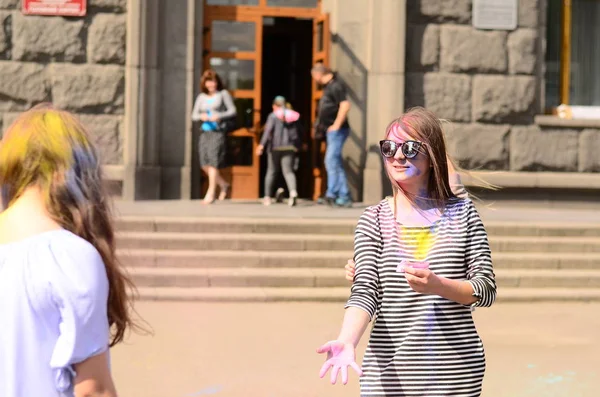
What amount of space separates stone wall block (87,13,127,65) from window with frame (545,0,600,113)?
229 inches

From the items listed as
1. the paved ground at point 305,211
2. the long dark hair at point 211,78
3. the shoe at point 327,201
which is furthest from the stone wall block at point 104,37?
the shoe at point 327,201

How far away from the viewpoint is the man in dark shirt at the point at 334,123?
44.7ft

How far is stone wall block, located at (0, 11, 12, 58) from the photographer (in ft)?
46.5

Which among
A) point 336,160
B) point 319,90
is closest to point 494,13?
point 319,90

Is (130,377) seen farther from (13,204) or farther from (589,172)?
(589,172)

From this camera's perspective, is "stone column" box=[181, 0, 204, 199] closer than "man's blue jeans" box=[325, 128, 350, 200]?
No

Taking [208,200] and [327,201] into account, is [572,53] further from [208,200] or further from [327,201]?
[208,200]

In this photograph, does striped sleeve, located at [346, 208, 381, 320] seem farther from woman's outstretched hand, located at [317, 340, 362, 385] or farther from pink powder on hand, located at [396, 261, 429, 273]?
woman's outstretched hand, located at [317, 340, 362, 385]

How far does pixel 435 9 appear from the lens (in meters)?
14.7

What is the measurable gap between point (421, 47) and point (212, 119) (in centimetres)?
294

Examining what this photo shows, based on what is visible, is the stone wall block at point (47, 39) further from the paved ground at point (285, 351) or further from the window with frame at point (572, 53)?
the window with frame at point (572, 53)

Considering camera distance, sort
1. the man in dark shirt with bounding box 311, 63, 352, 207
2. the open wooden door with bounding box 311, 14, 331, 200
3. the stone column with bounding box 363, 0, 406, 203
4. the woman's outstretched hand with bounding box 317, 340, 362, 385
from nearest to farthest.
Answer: the woman's outstretched hand with bounding box 317, 340, 362, 385 → the man in dark shirt with bounding box 311, 63, 352, 207 → the stone column with bounding box 363, 0, 406, 203 → the open wooden door with bounding box 311, 14, 331, 200

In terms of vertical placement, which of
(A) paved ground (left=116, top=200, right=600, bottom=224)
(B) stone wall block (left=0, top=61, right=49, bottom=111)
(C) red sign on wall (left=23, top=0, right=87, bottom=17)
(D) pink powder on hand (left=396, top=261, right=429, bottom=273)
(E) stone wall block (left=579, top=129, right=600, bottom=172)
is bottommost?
(A) paved ground (left=116, top=200, right=600, bottom=224)

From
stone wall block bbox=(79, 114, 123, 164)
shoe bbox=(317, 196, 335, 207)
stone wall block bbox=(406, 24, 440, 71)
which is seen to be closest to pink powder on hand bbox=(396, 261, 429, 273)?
shoe bbox=(317, 196, 335, 207)
